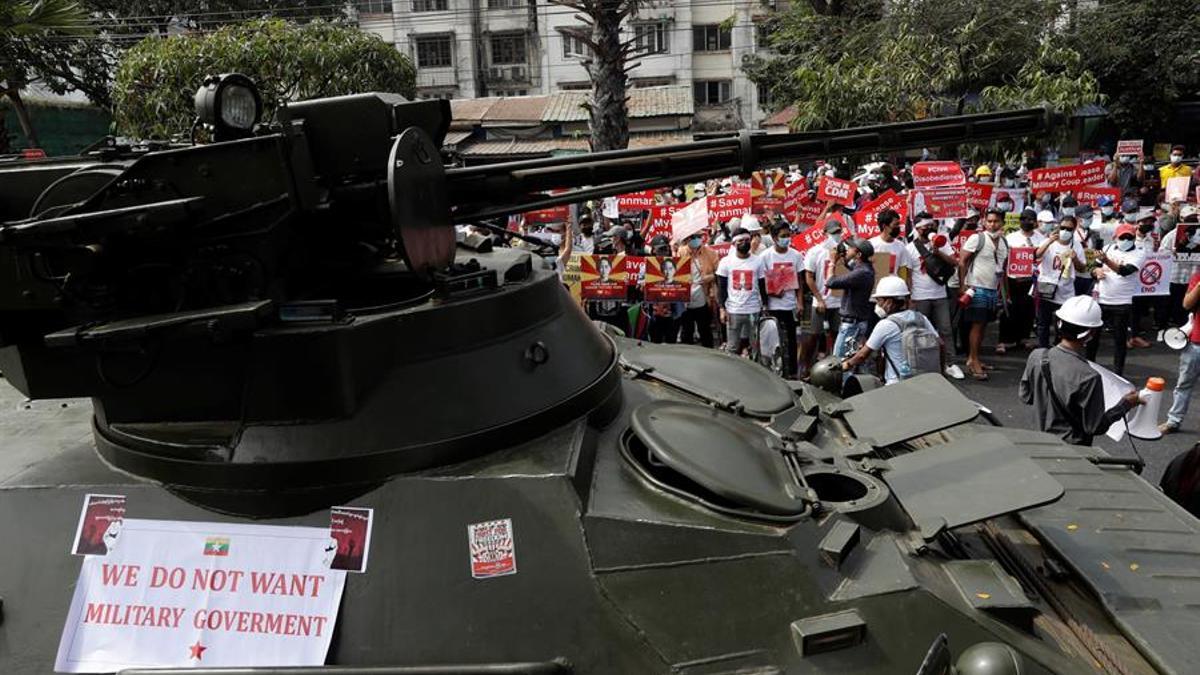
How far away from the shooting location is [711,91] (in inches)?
1689

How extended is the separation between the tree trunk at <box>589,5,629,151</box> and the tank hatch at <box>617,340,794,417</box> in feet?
41.7

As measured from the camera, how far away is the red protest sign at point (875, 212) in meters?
Result: 13.0

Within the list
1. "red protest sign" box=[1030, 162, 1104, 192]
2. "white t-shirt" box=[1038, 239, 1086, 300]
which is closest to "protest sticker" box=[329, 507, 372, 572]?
"white t-shirt" box=[1038, 239, 1086, 300]

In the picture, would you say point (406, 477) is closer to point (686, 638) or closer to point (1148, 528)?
point (686, 638)

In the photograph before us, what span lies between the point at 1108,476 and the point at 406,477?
12.0ft

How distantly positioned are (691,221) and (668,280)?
1386mm

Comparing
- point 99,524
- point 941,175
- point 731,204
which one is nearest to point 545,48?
point 731,204

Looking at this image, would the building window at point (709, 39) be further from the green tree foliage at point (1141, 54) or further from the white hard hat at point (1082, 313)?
the white hard hat at point (1082, 313)

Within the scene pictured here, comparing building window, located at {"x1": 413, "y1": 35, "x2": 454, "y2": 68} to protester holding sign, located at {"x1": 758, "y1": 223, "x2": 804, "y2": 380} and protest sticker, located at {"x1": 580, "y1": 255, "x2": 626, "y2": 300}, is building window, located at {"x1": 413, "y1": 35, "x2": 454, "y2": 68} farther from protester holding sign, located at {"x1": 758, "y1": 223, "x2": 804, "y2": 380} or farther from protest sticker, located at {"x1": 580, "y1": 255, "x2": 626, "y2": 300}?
protester holding sign, located at {"x1": 758, "y1": 223, "x2": 804, "y2": 380}

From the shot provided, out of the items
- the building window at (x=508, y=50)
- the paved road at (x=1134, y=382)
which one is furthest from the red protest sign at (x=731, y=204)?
the building window at (x=508, y=50)

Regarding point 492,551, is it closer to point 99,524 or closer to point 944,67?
point 99,524

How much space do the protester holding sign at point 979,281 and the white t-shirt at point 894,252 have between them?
1199 mm

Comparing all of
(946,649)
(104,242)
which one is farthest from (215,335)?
(946,649)

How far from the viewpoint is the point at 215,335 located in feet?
11.0
